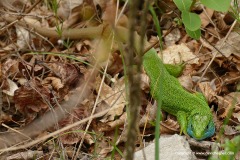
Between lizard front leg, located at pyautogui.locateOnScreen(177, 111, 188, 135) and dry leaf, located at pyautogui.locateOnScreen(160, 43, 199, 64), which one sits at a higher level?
dry leaf, located at pyautogui.locateOnScreen(160, 43, 199, 64)

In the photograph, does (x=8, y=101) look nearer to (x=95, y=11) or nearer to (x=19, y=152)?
(x=19, y=152)

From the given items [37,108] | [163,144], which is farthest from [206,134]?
[37,108]

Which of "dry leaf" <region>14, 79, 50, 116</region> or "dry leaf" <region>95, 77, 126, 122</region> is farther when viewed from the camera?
"dry leaf" <region>14, 79, 50, 116</region>

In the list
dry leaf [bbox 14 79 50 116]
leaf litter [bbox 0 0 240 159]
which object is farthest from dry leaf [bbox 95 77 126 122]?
dry leaf [bbox 14 79 50 116]

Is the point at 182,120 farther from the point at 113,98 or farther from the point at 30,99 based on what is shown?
the point at 30,99

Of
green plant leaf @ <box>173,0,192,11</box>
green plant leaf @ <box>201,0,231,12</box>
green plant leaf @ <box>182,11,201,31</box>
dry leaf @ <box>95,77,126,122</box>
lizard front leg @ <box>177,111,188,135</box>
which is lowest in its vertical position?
lizard front leg @ <box>177,111,188,135</box>

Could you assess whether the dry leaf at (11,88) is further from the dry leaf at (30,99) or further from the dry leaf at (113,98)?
the dry leaf at (113,98)

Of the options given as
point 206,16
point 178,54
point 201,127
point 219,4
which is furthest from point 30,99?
point 206,16

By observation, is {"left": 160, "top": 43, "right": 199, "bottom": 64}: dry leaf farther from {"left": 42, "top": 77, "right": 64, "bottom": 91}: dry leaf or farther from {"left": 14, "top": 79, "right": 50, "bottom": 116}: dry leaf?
{"left": 14, "top": 79, "right": 50, "bottom": 116}: dry leaf
